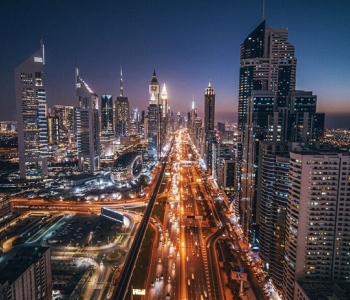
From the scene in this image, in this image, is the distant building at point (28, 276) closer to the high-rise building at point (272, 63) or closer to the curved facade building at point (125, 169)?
the curved facade building at point (125, 169)

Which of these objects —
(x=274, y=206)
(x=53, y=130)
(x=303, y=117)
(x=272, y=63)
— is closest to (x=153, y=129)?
(x=53, y=130)

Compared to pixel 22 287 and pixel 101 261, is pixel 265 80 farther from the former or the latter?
pixel 22 287

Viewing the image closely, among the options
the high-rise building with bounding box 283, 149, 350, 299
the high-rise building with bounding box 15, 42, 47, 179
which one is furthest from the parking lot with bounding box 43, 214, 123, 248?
the high-rise building with bounding box 15, 42, 47, 179

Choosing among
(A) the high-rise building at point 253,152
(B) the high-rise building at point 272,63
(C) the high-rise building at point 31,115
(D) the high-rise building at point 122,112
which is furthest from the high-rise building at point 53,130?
(A) the high-rise building at point 253,152

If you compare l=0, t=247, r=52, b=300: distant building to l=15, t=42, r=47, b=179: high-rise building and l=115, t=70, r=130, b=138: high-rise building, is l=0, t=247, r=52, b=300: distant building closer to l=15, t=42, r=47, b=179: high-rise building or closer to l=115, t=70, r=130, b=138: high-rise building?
l=15, t=42, r=47, b=179: high-rise building

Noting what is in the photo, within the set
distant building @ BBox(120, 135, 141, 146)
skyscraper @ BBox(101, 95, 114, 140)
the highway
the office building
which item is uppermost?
skyscraper @ BBox(101, 95, 114, 140)

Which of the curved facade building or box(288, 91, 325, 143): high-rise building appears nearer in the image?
box(288, 91, 325, 143): high-rise building
